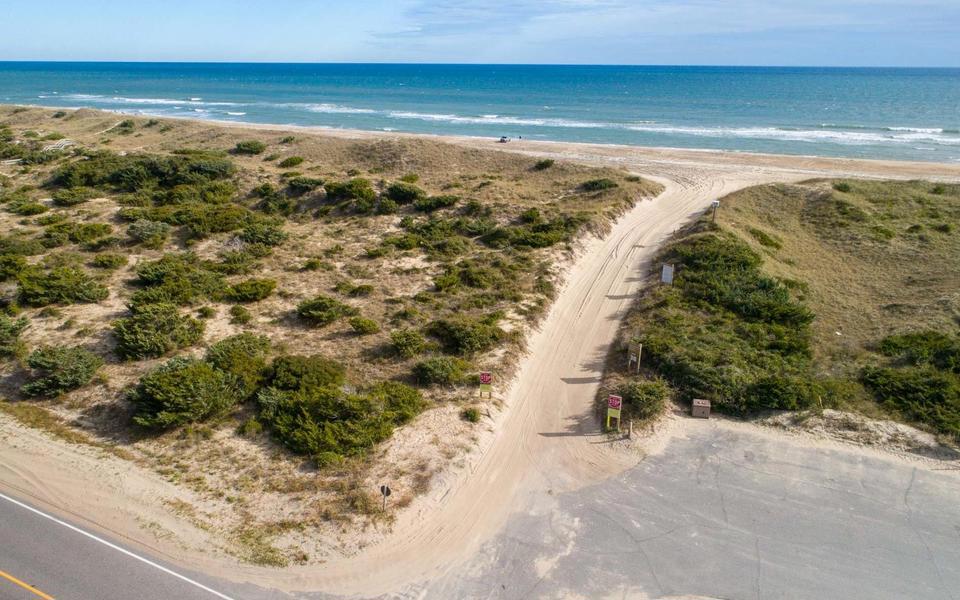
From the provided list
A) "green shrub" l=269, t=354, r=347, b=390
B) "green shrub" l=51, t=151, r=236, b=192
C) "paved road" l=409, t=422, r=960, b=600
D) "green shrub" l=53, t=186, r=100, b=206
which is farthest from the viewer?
"green shrub" l=51, t=151, r=236, b=192

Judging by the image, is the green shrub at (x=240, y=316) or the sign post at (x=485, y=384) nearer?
the sign post at (x=485, y=384)

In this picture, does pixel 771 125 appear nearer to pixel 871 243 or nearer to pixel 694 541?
pixel 871 243

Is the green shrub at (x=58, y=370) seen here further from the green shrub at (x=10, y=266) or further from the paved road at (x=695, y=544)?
the green shrub at (x=10, y=266)

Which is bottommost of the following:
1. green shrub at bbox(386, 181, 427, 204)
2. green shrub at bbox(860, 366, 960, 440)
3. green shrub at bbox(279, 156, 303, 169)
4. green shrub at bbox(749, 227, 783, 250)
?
green shrub at bbox(860, 366, 960, 440)

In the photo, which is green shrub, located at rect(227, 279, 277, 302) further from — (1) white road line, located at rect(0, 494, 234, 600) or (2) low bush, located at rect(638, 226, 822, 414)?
(2) low bush, located at rect(638, 226, 822, 414)

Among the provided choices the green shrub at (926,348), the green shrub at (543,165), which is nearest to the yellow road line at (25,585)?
the green shrub at (926,348)

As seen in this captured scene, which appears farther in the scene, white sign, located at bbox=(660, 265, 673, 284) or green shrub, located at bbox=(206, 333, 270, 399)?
white sign, located at bbox=(660, 265, 673, 284)

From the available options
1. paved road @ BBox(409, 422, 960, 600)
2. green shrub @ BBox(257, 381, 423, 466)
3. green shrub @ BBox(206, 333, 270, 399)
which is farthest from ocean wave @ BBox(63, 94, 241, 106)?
paved road @ BBox(409, 422, 960, 600)
